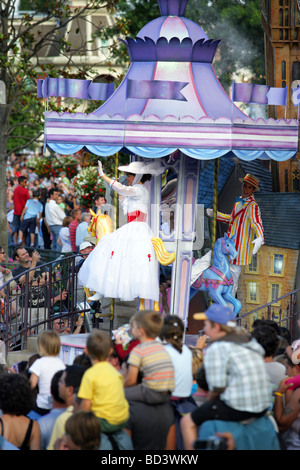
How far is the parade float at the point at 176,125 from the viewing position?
9227mm

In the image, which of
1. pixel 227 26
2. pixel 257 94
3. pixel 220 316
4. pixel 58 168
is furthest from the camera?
pixel 227 26

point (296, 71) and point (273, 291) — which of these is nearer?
point (273, 291)

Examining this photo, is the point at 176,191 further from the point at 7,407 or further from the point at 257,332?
the point at 7,407

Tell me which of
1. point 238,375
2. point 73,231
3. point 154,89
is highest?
point 154,89

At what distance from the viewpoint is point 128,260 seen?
9414 millimetres

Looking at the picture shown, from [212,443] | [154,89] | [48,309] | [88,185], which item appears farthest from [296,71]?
[212,443]

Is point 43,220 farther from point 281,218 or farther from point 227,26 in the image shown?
point 227,26

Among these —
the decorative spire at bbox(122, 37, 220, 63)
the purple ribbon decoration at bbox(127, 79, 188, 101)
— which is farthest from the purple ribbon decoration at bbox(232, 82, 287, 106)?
the purple ribbon decoration at bbox(127, 79, 188, 101)

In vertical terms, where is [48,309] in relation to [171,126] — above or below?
below

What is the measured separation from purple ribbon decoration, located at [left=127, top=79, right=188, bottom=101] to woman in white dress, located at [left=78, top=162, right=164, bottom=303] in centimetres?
96

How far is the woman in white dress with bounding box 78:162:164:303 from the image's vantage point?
938 cm

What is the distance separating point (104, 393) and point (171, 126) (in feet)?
13.0

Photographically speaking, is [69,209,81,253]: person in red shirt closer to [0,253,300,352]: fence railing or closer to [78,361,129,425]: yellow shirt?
[0,253,300,352]: fence railing

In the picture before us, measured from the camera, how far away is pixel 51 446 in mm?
6137
